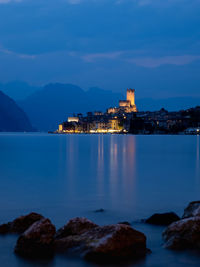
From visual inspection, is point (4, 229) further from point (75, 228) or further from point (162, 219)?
point (162, 219)

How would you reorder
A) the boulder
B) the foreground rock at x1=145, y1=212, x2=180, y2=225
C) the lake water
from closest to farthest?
the lake water
the boulder
the foreground rock at x1=145, y1=212, x2=180, y2=225

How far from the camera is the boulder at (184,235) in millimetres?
5879

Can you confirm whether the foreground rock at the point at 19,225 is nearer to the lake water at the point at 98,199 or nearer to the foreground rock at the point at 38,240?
the lake water at the point at 98,199

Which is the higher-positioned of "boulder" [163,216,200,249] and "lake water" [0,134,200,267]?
"boulder" [163,216,200,249]

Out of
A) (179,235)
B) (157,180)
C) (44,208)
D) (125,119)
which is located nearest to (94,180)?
(157,180)

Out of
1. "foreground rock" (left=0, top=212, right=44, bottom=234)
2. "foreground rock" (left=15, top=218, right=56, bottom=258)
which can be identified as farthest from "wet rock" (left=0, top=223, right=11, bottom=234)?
"foreground rock" (left=15, top=218, right=56, bottom=258)

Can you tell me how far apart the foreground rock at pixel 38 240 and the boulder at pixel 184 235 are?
5.90 feet

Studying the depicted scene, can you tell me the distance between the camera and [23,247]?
18.5 ft

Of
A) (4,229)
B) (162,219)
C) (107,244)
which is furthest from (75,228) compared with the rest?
(162,219)

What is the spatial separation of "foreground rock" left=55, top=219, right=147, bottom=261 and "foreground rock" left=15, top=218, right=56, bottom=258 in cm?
16

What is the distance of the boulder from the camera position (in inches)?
231

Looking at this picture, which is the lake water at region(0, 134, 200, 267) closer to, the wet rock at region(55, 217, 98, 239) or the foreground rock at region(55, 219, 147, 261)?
the foreground rock at region(55, 219, 147, 261)

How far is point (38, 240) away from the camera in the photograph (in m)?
5.76

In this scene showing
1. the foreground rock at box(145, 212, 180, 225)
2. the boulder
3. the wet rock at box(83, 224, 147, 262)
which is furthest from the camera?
the foreground rock at box(145, 212, 180, 225)
